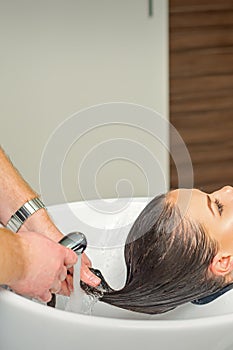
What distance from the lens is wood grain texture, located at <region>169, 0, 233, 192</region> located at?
2.57 metres

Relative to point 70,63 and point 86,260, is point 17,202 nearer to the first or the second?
point 86,260

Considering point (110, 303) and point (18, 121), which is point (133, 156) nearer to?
point (110, 303)

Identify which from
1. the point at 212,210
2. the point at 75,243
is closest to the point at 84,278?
the point at 75,243

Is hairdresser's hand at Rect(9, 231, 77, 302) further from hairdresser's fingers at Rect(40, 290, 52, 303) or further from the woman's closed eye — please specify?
the woman's closed eye

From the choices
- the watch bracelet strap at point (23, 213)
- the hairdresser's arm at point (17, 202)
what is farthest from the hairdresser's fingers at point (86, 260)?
the watch bracelet strap at point (23, 213)

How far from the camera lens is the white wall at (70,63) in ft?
7.66

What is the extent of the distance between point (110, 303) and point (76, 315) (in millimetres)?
228

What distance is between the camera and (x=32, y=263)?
1052 mm

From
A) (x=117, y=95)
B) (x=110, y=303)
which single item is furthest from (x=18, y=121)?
(x=110, y=303)

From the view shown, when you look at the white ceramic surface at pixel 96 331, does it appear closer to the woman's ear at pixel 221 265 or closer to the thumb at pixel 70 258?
the thumb at pixel 70 258

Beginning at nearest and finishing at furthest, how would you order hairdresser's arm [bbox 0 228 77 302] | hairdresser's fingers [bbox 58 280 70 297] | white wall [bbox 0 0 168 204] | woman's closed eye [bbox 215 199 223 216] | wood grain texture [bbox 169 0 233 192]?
1. hairdresser's arm [bbox 0 228 77 302]
2. hairdresser's fingers [bbox 58 280 70 297]
3. woman's closed eye [bbox 215 199 223 216]
4. white wall [bbox 0 0 168 204]
5. wood grain texture [bbox 169 0 233 192]

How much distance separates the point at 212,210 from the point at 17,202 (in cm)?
30

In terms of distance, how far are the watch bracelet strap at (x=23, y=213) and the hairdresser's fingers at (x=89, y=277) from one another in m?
0.13

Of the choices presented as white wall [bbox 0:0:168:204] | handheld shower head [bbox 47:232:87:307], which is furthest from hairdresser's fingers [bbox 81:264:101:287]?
white wall [bbox 0:0:168:204]
